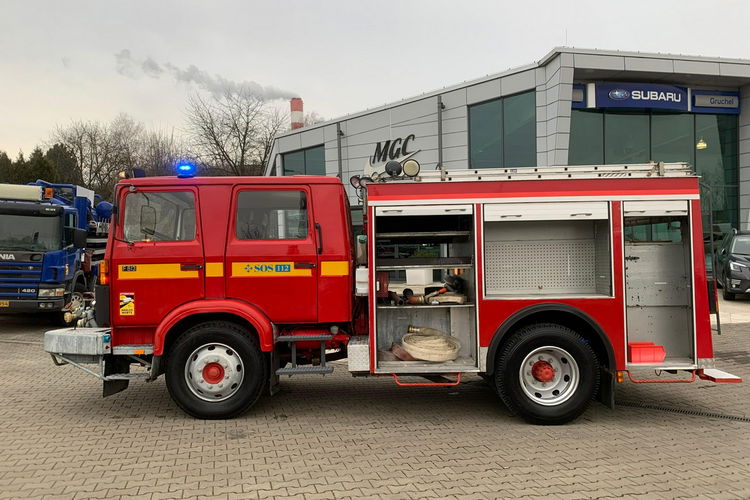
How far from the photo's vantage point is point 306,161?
Result: 23281mm

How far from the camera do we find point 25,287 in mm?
10633

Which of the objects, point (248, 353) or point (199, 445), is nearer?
point (199, 445)

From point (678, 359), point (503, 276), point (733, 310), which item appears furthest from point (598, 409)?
point (733, 310)

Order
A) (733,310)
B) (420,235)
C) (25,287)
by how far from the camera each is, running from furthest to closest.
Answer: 1. (733,310)
2. (25,287)
3. (420,235)

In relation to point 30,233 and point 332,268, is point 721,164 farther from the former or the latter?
point 30,233

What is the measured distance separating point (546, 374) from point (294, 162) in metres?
20.3

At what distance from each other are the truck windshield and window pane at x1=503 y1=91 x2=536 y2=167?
A: 12.8 meters

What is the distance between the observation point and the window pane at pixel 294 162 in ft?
77.4

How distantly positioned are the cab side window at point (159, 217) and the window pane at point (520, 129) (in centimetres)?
1311

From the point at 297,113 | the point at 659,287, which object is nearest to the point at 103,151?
the point at 297,113

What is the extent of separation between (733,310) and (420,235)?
11.8 meters

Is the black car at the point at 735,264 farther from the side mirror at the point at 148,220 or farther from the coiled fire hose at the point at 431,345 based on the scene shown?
the side mirror at the point at 148,220

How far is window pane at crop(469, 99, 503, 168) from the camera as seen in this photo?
56.4ft

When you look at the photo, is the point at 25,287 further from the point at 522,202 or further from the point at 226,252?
the point at 522,202
